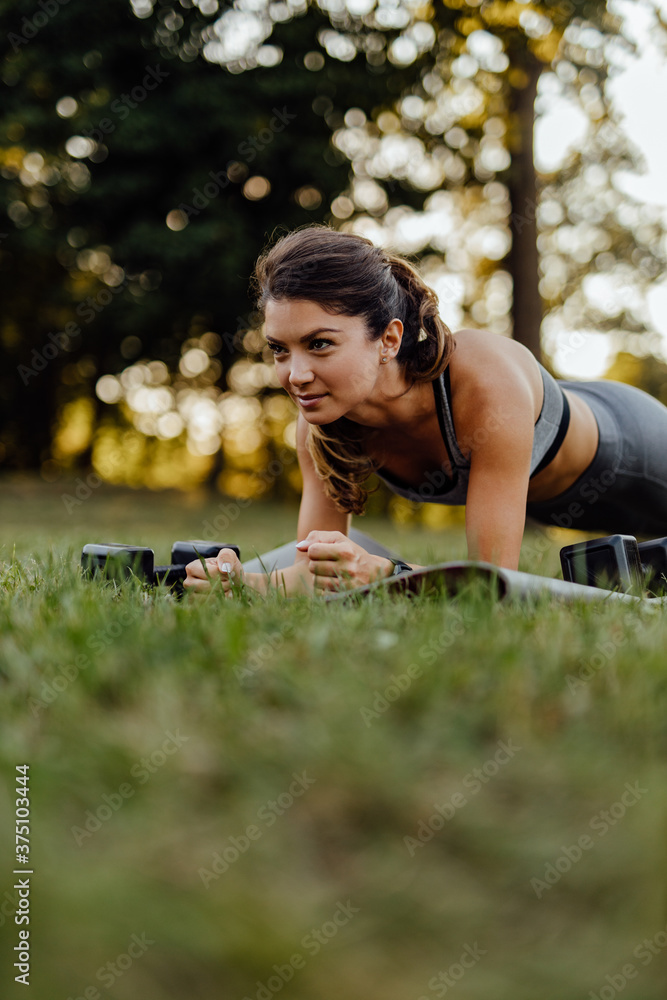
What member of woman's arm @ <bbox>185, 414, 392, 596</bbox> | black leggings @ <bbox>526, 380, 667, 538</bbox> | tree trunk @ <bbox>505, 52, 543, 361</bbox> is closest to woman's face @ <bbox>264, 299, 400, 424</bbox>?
woman's arm @ <bbox>185, 414, 392, 596</bbox>

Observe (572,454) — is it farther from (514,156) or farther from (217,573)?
(514,156)

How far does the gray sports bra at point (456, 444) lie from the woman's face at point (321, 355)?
325mm

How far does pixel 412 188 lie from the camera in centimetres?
1556

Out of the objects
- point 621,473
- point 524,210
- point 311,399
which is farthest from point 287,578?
Result: point 524,210

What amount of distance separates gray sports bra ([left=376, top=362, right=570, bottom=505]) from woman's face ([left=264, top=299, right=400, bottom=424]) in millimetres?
→ 325

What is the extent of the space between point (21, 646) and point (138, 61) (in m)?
15.7

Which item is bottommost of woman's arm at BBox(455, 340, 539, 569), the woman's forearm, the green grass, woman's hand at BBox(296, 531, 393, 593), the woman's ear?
the green grass

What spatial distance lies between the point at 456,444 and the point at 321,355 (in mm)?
674

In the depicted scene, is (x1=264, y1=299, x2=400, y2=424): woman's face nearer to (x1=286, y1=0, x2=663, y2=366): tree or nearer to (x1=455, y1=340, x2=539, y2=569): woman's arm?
(x1=455, y1=340, x2=539, y2=569): woman's arm

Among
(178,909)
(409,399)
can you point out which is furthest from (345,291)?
(178,909)

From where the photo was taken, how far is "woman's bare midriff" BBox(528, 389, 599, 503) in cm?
351

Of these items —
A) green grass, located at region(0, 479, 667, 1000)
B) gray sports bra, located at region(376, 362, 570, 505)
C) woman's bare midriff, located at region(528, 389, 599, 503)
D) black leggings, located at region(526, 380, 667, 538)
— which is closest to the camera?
green grass, located at region(0, 479, 667, 1000)

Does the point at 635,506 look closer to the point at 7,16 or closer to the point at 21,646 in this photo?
the point at 21,646

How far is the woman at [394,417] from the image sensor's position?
2684 mm
